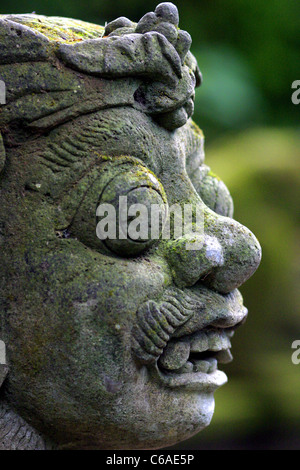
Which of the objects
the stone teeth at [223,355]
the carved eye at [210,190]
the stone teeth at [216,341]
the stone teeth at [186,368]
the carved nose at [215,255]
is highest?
the carved eye at [210,190]

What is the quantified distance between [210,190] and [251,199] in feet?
5.03

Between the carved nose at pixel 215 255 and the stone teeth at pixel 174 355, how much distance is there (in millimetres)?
115

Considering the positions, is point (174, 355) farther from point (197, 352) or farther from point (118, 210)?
point (118, 210)

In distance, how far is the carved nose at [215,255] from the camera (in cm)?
123

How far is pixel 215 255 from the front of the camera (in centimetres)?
125

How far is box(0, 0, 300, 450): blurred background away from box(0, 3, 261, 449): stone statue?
169 centimetres

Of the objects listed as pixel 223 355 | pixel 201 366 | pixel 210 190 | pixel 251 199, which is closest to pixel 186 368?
pixel 201 366

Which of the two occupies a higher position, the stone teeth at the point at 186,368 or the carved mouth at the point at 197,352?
the carved mouth at the point at 197,352

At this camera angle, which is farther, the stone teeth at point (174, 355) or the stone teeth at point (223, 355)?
the stone teeth at point (223, 355)

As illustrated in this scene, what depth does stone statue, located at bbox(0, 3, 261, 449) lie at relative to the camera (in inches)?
45.0

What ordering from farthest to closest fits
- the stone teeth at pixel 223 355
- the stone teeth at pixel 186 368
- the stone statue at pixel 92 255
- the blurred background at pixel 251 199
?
1. the blurred background at pixel 251 199
2. the stone teeth at pixel 223 355
3. the stone teeth at pixel 186 368
4. the stone statue at pixel 92 255

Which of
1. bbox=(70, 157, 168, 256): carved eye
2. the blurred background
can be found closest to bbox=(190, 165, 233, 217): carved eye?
bbox=(70, 157, 168, 256): carved eye

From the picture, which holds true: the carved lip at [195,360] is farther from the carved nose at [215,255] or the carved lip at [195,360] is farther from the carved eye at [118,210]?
the carved eye at [118,210]

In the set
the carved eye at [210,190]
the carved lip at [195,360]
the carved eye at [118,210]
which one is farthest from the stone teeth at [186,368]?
the carved eye at [210,190]
